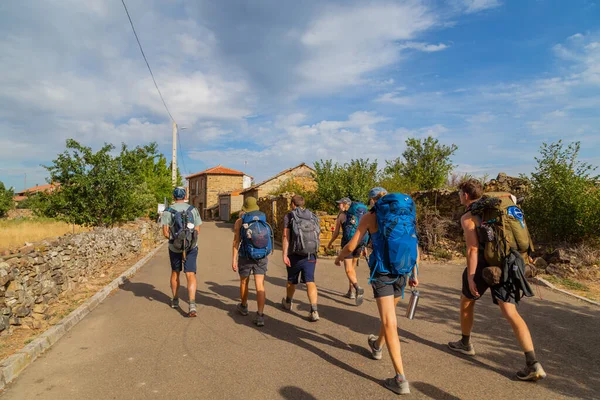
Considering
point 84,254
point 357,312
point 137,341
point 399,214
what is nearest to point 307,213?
point 357,312

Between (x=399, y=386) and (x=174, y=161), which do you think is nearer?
(x=399, y=386)

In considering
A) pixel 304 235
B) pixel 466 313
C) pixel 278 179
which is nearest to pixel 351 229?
pixel 304 235

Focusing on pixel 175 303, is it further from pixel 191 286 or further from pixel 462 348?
pixel 462 348

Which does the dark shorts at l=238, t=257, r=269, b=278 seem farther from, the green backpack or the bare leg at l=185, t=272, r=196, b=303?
the green backpack

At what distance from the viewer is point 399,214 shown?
3506 mm

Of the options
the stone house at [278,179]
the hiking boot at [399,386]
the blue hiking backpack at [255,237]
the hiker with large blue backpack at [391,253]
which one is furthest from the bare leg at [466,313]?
the stone house at [278,179]

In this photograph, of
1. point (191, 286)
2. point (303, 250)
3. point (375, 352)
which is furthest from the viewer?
point (191, 286)

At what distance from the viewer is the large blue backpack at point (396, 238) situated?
3.45 meters

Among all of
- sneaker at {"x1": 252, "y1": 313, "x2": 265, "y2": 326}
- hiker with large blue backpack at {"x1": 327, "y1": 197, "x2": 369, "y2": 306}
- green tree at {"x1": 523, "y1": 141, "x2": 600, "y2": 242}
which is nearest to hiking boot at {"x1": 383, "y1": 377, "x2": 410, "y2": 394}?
sneaker at {"x1": 252, "y1": 313, "x2": 265, "y2": 326}

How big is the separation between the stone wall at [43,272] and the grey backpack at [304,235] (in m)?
3.45

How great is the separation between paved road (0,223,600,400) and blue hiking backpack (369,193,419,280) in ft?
3.42

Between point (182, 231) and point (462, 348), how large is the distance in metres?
3.94

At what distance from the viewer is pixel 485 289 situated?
3738 millimetres

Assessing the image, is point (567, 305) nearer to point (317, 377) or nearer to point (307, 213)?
point (307, 213)
